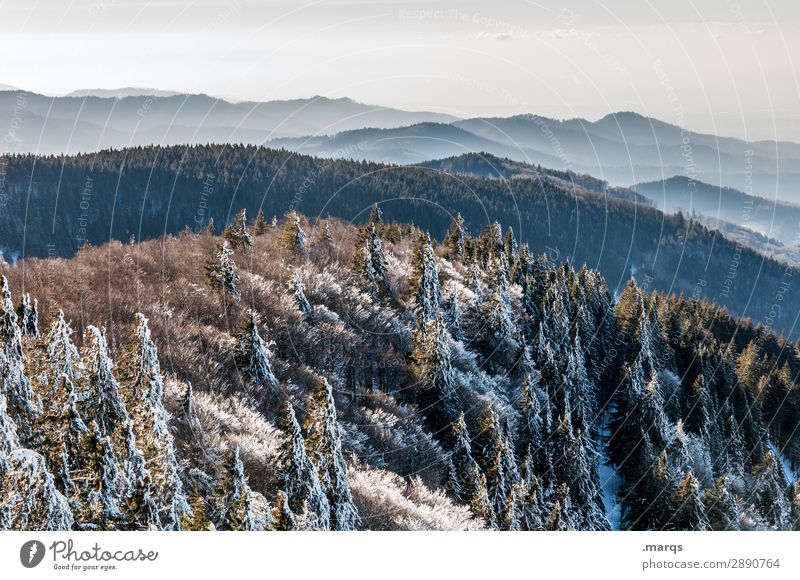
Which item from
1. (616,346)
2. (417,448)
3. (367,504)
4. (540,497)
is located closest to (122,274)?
(417,448)

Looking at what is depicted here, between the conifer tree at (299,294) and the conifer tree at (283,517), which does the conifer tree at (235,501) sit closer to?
the conifer tree at (283,517)

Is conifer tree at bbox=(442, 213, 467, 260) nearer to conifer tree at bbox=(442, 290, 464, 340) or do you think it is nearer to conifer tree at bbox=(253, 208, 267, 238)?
conifer tree at bbox=(253, 208, 267, 238)

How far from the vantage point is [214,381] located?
34.5 meters

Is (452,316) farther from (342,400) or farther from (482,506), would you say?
(482,506)

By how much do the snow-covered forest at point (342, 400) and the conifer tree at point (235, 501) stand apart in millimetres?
86

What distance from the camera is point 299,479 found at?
22.4 m

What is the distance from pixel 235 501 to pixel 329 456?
418cm

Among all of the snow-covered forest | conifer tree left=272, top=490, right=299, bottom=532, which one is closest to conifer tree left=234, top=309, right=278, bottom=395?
the snow-covered forest

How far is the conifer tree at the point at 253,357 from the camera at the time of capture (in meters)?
35.0

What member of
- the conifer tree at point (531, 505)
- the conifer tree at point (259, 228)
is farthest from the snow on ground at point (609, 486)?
the conifer tree at point (259, 228)

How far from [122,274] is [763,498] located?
169 ft

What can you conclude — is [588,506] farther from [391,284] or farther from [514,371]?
[391,284]

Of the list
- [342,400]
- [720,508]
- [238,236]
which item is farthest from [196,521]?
[238,236]

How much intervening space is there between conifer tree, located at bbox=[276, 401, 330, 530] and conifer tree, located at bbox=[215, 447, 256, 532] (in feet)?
7.41
